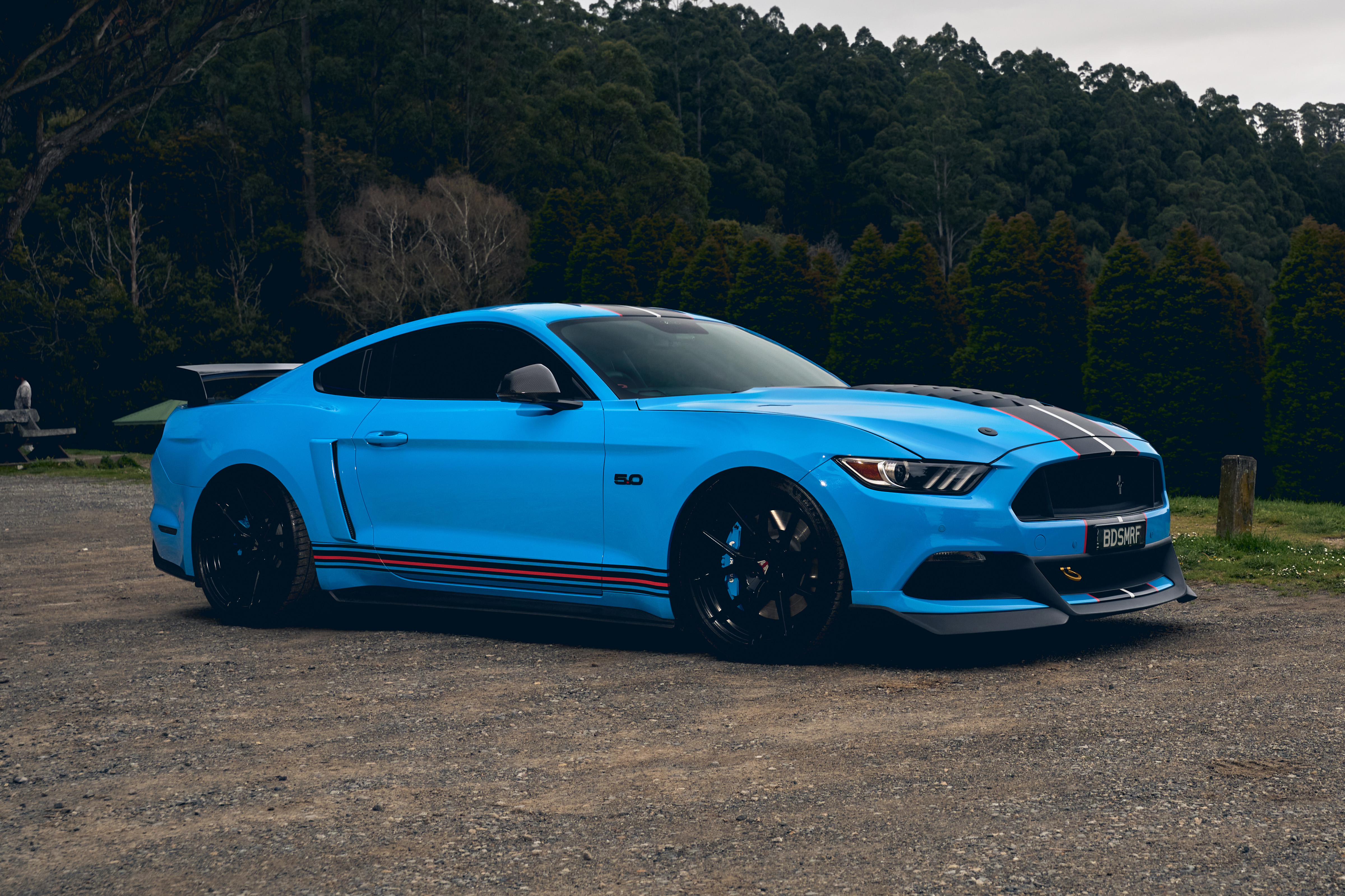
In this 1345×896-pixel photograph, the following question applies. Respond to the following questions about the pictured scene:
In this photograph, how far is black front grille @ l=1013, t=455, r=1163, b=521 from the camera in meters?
5.59

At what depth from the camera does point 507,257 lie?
5384 cm

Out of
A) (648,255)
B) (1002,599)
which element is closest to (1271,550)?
(1002,599)

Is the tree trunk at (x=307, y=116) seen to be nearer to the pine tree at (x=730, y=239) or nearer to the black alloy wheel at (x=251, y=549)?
the pine tree at (x=730, y=239)

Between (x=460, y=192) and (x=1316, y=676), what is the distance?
172 feet

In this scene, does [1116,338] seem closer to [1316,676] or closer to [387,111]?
[1316,676]

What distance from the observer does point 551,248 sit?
160ft

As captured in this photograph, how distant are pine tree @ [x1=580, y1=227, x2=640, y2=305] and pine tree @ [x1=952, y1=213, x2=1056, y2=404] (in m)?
15.6

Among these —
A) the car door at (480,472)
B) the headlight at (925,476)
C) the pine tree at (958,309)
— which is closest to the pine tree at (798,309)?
the pine tree at (958,309)

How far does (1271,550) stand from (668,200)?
59.3 metres

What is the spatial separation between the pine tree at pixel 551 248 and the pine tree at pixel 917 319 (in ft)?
74.3

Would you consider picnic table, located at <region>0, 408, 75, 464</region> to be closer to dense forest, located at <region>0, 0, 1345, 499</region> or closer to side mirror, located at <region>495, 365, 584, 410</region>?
dense forest, located at <region>0, 0, 1345, 499</region>

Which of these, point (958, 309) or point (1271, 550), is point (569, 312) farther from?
point (958, 309)

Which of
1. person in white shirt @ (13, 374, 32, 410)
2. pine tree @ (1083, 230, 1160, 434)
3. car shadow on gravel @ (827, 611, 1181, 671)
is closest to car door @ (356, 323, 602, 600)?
car shadow on gravel @ (827, 611, 1181, 671)

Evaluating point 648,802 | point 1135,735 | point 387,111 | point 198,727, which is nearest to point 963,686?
point 1135,735
